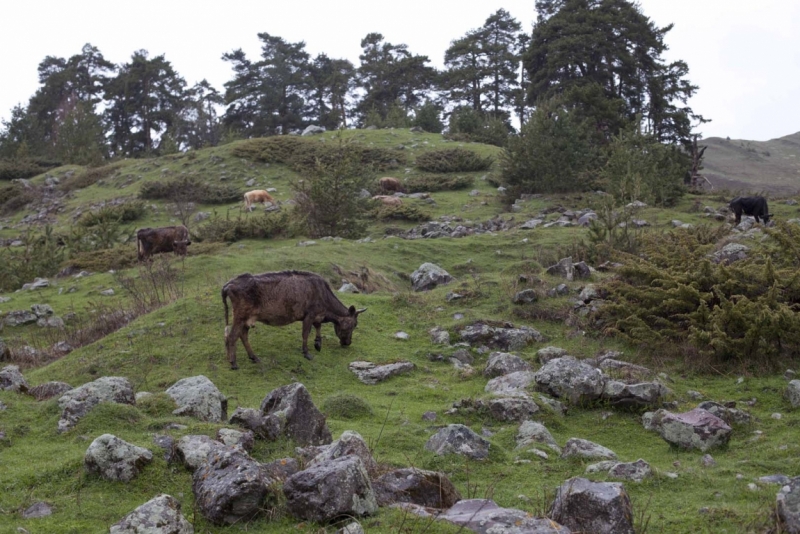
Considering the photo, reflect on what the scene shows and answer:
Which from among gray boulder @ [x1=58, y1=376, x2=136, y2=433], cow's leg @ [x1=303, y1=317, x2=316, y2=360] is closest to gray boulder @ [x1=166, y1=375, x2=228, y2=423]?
gray boulder @ [x1=58, y1=376, x2=136, y2=433]

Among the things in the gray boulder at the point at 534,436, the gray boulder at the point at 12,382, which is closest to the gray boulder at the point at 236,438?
the gray boulder at the point at 534,436

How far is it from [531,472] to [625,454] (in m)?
1.48

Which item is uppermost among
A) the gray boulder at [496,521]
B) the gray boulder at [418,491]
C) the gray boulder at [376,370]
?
the gray boulder at [496,521]

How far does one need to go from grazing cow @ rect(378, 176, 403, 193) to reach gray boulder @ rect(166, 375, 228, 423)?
26.8 metres

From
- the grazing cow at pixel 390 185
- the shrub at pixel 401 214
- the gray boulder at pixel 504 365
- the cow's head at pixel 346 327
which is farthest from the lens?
the grazing cow at pixel 390 185

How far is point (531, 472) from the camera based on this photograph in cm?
684

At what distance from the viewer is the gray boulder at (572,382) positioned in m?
9.29

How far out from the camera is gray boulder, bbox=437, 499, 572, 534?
4.63 meters

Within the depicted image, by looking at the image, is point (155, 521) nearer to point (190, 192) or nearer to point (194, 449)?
point (194, 449)

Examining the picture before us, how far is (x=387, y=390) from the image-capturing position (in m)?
10.4

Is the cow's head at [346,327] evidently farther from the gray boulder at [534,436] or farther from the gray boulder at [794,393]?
the gray boulder at [794,393]

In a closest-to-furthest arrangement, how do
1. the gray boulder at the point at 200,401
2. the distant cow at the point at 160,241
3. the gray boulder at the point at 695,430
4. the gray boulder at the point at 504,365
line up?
the gray boulder at the point at 695,430, the gray boulder at the point at 200,401, the gray boulder at the point at 504,365, the distant cow at the point at 160,241

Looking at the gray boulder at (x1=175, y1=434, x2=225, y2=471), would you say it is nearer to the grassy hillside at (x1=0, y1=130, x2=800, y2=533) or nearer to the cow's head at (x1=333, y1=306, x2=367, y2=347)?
the grassy hillside at (x1=0, y1=130, x2=800, y2=533)

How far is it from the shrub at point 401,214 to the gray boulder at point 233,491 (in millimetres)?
23094
